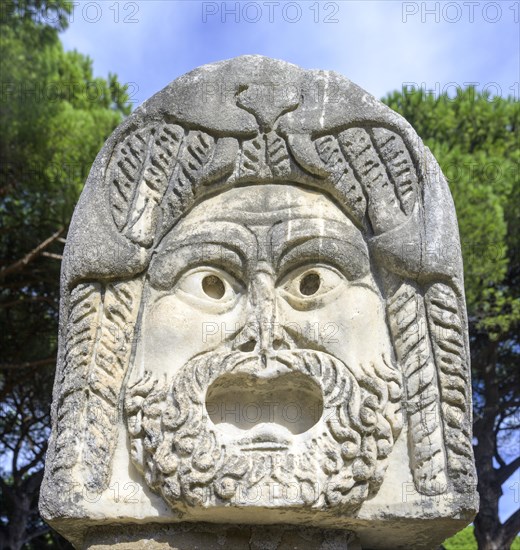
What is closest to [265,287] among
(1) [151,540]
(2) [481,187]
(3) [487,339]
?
(1) [151,540]

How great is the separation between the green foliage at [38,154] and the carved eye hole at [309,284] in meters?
4.82

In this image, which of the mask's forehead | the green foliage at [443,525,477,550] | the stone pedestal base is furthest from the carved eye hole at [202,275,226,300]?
the green foliage at [443,525,477,550]

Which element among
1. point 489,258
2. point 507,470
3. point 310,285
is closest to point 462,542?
point 507,470

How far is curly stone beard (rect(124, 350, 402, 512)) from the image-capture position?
297 cm

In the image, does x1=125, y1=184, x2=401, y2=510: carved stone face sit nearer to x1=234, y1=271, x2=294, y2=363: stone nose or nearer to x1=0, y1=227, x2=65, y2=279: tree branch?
x1=234, y1=271, x2=294, y2=363: stone nose

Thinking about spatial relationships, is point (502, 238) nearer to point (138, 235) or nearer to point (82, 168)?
point (82, 168)

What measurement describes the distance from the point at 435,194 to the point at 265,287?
82 cm

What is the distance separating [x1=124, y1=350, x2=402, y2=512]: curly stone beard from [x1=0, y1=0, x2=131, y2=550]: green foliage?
5006mm

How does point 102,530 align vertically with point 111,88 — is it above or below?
below

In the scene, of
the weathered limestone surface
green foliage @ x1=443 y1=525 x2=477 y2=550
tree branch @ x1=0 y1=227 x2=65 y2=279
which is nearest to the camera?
the weathered limestone surface

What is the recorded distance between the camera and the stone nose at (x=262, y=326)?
3252 millimetres

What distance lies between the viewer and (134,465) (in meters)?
3.19

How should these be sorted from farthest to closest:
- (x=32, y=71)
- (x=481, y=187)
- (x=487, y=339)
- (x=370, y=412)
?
(x=487, y=339), (x=481, y=187), (x=32, y=71), (x=370, y=412)

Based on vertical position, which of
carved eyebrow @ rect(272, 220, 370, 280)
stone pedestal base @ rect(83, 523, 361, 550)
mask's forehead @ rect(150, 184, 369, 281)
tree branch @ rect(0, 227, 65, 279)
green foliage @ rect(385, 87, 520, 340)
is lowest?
stone pedestal base @ rect(83, 523, 361, 550)
